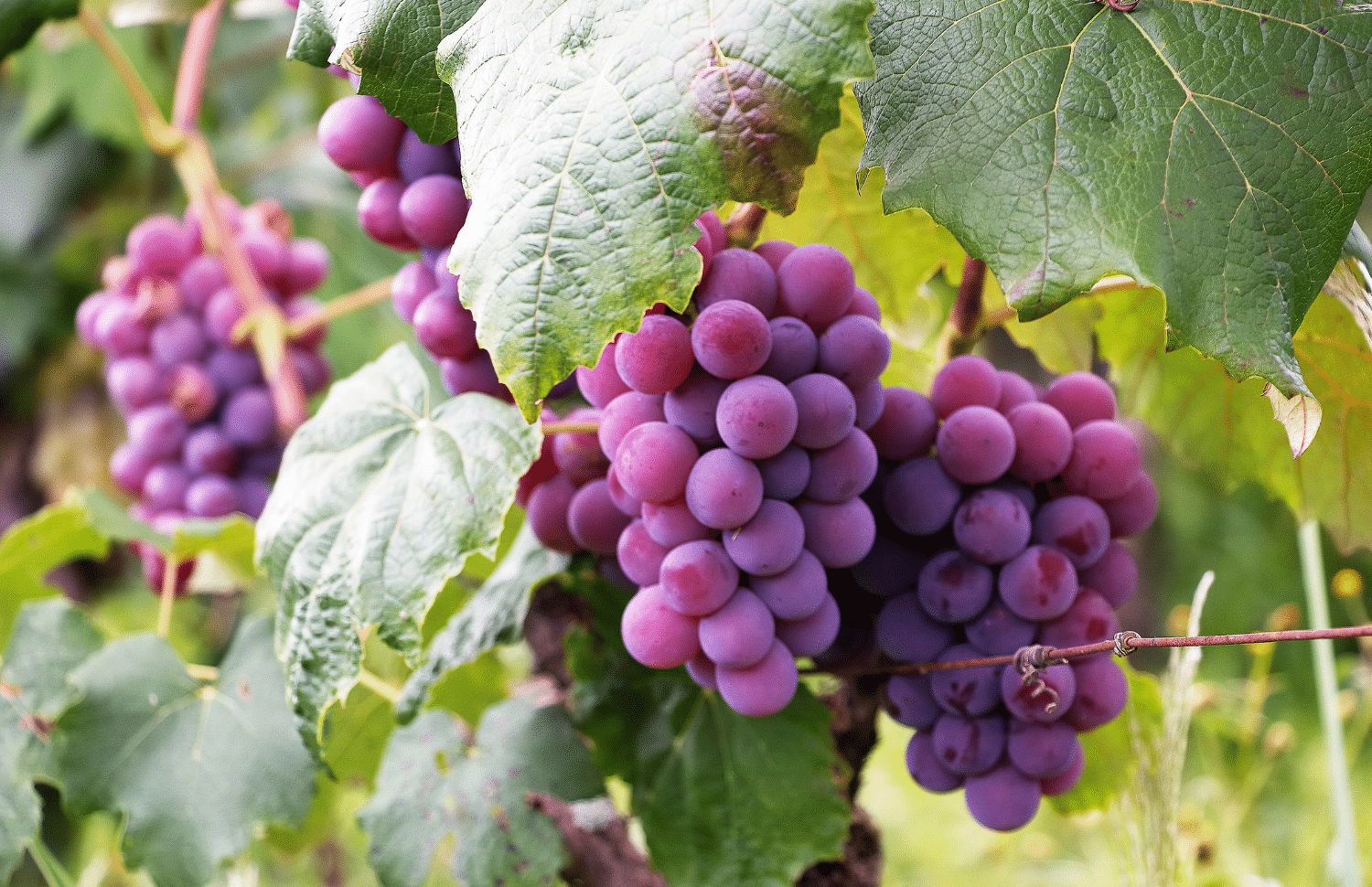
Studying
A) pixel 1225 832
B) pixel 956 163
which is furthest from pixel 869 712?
pixel 1225 832

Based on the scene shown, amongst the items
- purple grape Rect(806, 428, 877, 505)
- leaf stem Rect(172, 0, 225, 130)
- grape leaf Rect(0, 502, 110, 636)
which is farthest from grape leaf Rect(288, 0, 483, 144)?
leaf stem Rect(172, 0, 225, 130)

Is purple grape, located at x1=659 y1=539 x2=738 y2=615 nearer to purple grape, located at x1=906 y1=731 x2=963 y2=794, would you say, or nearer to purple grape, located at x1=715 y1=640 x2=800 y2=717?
purple grape, located at x1=715 y1=640 x2=800 y2=717

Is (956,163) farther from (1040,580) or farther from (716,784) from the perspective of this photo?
(716,784)

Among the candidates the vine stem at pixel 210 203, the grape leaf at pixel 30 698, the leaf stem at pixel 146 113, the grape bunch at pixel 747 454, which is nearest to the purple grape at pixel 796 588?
the grape bunch at pixel 747 454

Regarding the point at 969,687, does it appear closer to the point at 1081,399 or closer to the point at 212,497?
the point at 1081,399

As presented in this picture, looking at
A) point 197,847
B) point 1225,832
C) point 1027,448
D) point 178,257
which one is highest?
point 1027,448

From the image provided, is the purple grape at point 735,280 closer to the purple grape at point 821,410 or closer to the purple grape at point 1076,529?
the purple grape at point 821,410

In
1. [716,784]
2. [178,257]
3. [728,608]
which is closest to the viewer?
[728,608]
